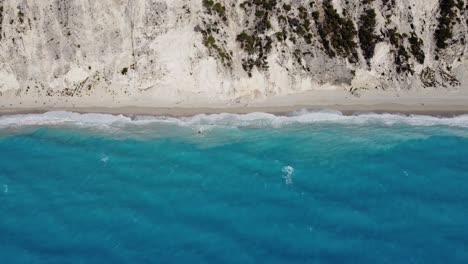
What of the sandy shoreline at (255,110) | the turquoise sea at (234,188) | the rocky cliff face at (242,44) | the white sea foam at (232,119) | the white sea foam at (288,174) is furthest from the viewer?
the rocky cliff face at (242,44)

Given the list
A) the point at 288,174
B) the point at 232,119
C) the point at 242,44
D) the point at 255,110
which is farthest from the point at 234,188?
the point at 242,44

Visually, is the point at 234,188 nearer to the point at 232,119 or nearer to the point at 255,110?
the point at 232,119

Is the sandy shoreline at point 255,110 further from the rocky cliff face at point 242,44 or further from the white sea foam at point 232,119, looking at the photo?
the rocky cliff face at point 242,44

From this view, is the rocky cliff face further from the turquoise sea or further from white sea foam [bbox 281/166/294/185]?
white sea foam [bbox 281/166/294/185]

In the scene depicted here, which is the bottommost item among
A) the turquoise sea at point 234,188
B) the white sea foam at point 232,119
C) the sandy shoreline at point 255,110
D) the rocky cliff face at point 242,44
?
the turquoise sea at point 234,188

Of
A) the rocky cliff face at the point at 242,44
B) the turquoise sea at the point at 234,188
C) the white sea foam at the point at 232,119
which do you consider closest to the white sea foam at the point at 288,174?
the turquoise sea at the point at 234,188

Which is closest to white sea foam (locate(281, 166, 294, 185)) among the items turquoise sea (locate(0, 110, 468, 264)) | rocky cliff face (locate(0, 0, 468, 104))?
turquoise sea (locate(0, 110, 468, 264))

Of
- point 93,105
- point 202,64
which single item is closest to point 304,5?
point 202,64
